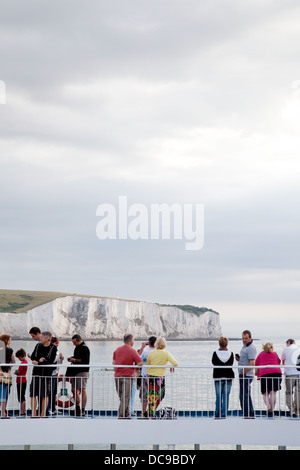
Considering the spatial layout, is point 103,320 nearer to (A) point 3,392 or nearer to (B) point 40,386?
(A) point 3,392

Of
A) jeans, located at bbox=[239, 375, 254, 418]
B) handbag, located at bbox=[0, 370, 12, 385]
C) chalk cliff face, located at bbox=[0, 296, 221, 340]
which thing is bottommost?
jeans, located at bbox=[239, 375, 254, 418]

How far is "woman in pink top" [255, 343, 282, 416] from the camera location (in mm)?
13336

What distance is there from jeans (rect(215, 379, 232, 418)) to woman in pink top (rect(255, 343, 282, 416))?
73 cm

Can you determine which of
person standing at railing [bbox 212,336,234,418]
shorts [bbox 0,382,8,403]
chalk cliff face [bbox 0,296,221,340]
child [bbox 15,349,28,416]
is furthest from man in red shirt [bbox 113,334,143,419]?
chalk cliff face [bbox 0,296,221,340]

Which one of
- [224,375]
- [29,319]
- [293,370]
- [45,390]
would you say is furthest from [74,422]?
[29,319]

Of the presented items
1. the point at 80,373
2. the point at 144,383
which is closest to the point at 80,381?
the point at 80,373

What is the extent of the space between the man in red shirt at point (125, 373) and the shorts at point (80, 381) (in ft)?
2.29

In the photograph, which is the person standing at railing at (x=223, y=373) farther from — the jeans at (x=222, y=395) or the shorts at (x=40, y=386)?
the shorts at (x=40, y=386)

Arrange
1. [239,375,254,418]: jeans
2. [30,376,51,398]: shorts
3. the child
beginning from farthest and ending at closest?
[239,375,254,418]: jeans < the child < [30,376,51,398]: shorts

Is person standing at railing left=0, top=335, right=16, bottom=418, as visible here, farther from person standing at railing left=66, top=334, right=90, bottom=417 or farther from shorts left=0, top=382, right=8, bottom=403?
person standing at railing left=66, top=334, right=90, bottom=417

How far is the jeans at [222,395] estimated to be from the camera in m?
13.2

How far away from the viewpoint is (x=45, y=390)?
12977 millimetres

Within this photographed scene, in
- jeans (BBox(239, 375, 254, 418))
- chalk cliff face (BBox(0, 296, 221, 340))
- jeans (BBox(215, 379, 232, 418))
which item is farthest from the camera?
chalk cliff face (BBox(0, 296, 221, 340))
